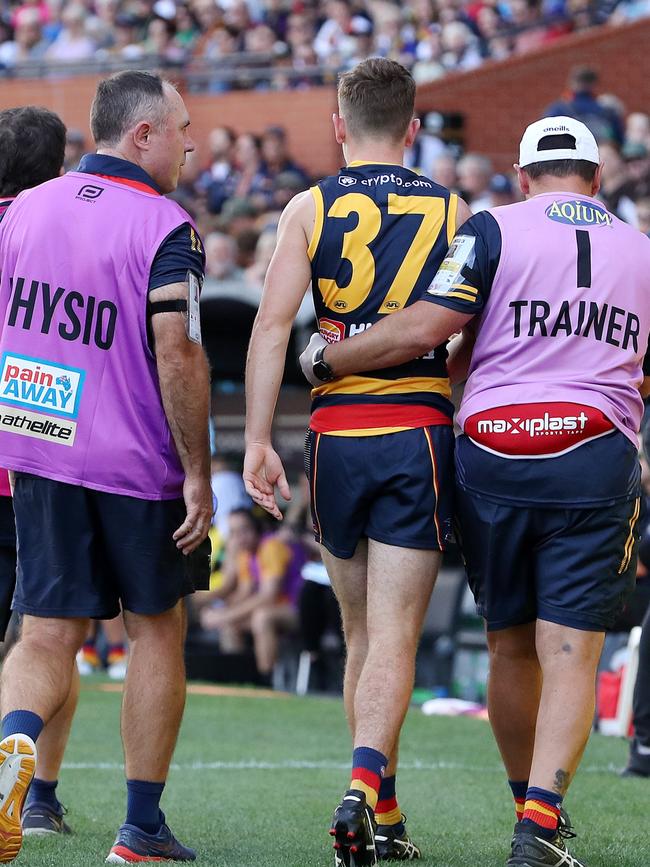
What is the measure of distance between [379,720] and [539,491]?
0.82 meters

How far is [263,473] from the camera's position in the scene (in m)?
4.61

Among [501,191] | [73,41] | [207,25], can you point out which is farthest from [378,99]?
[73,41]

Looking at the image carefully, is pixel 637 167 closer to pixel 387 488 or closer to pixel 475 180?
pixel 475 180

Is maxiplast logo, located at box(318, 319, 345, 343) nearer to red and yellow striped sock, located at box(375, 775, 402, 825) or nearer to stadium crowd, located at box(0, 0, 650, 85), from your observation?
red and yellow striped sock, located at box(375, 775, 402, 825)

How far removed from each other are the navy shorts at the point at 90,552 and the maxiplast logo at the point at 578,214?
4.82ft

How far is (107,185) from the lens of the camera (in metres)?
4.68

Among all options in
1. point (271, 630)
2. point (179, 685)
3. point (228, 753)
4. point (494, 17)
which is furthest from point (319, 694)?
point (494, 17)

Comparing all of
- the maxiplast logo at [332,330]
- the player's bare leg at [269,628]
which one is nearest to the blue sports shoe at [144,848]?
the maxiplast logo at [332,330]

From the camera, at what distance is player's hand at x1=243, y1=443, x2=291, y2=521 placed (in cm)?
459

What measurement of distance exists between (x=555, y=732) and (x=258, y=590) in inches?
384

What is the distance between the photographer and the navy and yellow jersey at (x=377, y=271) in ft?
15.3

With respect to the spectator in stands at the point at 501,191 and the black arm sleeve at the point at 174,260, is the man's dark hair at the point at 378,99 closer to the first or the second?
the black arm sleeve at the point at 174,260

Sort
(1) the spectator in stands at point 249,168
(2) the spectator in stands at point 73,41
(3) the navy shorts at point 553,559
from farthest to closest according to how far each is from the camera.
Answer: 1. (2) the spectator in stands at point 73,41
2. (1) the spectator in stands at point 249,168
3. (3) the navy shorts at point 553,559

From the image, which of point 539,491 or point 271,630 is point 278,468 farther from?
point 271,630
